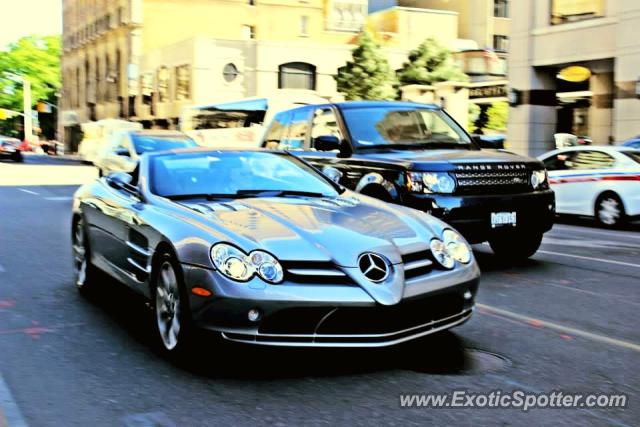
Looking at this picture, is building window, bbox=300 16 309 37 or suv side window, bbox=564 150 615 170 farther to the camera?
building window, bbox=300 16 309 37

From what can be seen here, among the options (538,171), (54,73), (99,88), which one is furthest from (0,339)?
(54,73)

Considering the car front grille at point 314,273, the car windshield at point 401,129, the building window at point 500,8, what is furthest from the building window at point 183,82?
the car front grille at point 314,273

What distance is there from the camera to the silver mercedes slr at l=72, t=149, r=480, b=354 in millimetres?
4727

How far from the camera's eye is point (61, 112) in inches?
3450

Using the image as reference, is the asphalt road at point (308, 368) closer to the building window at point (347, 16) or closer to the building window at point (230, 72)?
the building window at point (230, 72)

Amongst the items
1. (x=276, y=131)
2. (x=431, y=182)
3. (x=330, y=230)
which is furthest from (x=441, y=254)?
(x=276, y=131)

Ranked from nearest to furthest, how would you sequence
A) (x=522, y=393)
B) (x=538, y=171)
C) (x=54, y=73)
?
(x=522, y=393) < (x=538, y=171) < (x=54, y=73)

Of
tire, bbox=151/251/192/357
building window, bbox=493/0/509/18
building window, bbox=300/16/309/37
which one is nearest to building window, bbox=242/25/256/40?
building window, bbox=300/16/309/37

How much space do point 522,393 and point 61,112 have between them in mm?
Answer: 88367

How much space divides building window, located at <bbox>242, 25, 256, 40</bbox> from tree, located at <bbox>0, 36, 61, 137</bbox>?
45.3 metres

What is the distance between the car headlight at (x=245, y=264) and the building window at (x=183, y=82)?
4634cm

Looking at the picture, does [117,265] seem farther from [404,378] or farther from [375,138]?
[375,138]

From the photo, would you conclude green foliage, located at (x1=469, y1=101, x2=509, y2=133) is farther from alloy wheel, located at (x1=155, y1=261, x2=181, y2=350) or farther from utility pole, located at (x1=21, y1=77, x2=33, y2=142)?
utility pole, located at (x1=21, y1=77, x2=33, y2=142)

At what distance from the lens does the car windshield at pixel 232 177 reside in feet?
20.4
